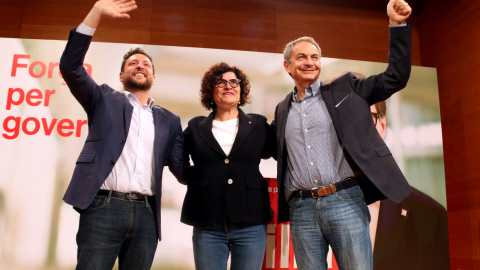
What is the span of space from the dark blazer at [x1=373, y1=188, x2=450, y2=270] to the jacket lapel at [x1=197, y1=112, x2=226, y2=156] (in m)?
2.27

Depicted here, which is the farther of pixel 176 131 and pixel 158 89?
pixel 158 89

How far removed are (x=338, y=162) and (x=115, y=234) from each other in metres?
1.19

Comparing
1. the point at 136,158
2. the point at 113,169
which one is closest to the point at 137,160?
the point at 136,158

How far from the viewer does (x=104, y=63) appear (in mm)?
3947

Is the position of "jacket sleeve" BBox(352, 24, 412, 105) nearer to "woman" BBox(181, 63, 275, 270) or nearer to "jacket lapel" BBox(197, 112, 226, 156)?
"woman" BBox(181, 63, 275, 270)

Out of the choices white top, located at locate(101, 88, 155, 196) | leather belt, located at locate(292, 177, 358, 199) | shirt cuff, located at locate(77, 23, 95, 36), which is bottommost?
leather belt, located at locate(292, 177, 358, 199)

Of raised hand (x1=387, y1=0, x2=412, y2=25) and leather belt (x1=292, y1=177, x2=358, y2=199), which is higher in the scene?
raised hand (x1=387, y1=0, x2=412, y2=25)

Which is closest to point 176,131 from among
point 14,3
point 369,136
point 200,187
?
point 200,187

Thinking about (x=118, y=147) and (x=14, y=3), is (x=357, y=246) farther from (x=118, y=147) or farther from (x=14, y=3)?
(x=14, y=3)

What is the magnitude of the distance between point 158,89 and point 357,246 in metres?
2.56

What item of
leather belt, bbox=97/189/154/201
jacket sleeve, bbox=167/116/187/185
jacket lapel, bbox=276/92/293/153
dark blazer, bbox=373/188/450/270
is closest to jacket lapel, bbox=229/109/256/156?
jacket lapel, bbox=276/92/293/153

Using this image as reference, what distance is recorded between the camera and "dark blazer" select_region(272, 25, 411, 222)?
6.71ft

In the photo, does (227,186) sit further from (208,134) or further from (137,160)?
(137,160)

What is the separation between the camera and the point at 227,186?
2316 mm
